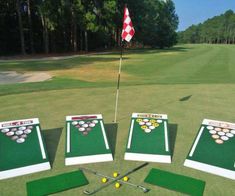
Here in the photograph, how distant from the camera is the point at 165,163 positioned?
3338 mm

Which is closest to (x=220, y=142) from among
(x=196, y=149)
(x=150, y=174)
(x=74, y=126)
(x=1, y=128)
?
(x=196, y=149)

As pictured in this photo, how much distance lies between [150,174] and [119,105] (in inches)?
124

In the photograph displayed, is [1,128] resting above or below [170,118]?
above

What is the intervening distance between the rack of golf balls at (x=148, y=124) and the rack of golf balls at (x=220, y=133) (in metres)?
0.78

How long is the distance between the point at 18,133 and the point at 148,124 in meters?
1.95

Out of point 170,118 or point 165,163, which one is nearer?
point 165,163

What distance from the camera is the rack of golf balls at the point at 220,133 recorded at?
3468 mm

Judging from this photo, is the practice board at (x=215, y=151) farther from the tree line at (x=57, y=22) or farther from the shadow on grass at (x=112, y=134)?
the tree line at (x=57, y=22)

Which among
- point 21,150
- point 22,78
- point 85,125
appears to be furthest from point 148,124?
point 22,78

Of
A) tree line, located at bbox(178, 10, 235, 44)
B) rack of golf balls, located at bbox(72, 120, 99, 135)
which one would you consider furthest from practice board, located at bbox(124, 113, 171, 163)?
tree line, located at bbox(178, 10, 235, 44)

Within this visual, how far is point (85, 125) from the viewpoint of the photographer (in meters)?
3.84

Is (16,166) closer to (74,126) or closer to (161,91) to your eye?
(74,126)

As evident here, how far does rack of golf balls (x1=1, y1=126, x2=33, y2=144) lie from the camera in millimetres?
3393

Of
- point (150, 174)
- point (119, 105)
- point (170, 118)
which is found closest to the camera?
point (150, 174)
